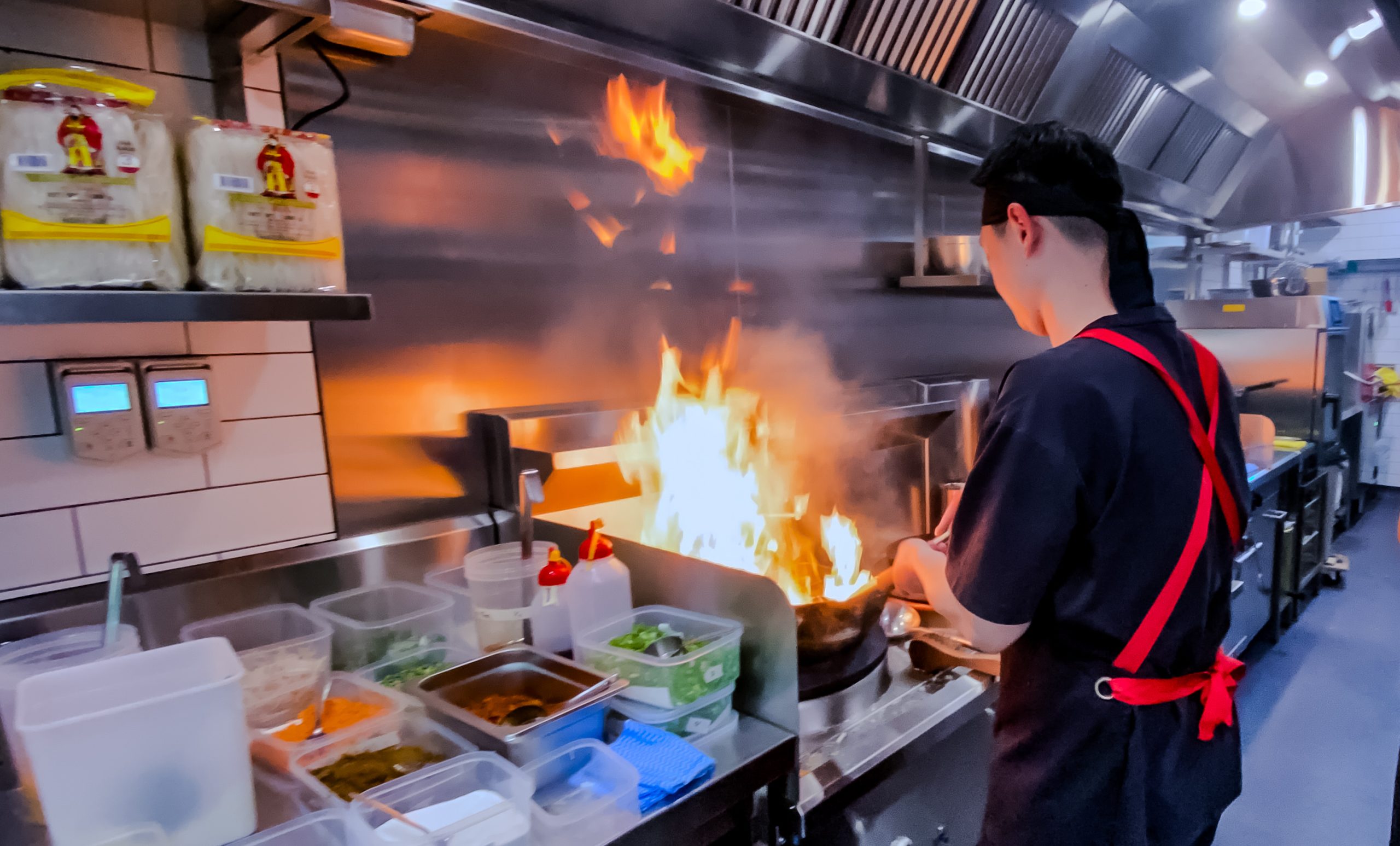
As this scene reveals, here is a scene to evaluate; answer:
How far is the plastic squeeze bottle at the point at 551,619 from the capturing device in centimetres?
134

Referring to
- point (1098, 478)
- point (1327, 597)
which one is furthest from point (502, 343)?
point (1327, 597)

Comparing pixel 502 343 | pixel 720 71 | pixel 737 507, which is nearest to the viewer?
pixel 502 343

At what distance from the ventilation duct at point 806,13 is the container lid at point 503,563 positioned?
48.9 inches

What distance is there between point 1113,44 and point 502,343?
2497 mm

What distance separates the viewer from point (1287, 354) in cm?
410

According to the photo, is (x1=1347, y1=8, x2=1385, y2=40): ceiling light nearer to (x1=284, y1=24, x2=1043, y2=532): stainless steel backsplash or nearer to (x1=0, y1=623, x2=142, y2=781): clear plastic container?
(x1=284, y1=24, x2=1043, y2=532): stainless steel backsplash

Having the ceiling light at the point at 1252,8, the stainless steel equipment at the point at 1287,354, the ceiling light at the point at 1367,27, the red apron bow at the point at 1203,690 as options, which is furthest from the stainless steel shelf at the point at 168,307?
the stainless steel equipment at the point at 1287,354

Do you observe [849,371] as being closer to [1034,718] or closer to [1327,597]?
[1034,718]

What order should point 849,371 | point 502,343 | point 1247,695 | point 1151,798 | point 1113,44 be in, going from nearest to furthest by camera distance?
point 1151,798 < point 502,343 < point 849,371 < point 1113,44 < point 1247,695

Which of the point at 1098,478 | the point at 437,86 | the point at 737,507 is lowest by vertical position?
the point at 737,507

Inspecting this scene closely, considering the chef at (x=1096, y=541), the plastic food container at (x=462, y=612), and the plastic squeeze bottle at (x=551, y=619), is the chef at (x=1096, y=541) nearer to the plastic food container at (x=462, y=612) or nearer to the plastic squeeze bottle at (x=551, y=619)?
the plastic squeeze bottle at (x=551, y=619)

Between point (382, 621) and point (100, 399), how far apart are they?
56 centimetres

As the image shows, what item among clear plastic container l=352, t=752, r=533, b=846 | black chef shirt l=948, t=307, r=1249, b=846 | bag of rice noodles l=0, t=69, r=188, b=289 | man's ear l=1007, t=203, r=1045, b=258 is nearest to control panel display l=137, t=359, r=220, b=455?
bag of rice noodles l=0, t=69, r=188, b=289

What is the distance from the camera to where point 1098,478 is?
1112 millimetres
